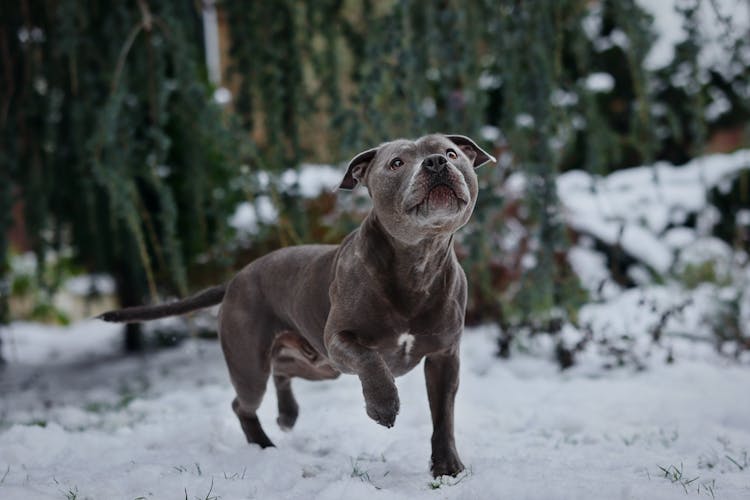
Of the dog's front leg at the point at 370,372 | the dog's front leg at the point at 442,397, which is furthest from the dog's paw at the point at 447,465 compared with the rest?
the dog's front leg at the point at 370,372

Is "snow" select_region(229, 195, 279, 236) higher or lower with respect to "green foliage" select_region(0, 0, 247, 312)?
lower

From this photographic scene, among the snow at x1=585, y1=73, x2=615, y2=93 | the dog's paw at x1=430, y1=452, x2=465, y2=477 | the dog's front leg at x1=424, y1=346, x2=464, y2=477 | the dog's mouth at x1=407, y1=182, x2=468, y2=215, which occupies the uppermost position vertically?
the snow at x1=585, y1=73, x2=615, y2=93

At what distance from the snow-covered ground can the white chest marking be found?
0.37 m

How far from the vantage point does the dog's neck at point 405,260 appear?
2055 mm

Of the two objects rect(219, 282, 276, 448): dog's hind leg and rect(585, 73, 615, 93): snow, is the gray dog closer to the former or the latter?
rect(219, 282, 276, 448): dog's hind leg

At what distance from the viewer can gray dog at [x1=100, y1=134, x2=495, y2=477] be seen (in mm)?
1922

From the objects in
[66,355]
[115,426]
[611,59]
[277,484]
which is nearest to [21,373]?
[66,355]

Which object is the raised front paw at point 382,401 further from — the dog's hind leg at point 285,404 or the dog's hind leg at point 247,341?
the dog's hind leg at point 285,404

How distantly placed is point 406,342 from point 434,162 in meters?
0.52

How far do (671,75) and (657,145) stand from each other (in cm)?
421

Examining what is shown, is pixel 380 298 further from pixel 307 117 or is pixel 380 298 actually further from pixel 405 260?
pixel 307 117

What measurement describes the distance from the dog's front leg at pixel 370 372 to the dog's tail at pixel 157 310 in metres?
0.69

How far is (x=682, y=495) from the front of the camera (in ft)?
5.96

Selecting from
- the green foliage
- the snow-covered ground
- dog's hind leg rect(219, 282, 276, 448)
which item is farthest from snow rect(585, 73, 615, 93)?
dog's hind leg rect(219, 282, 276, 448)
